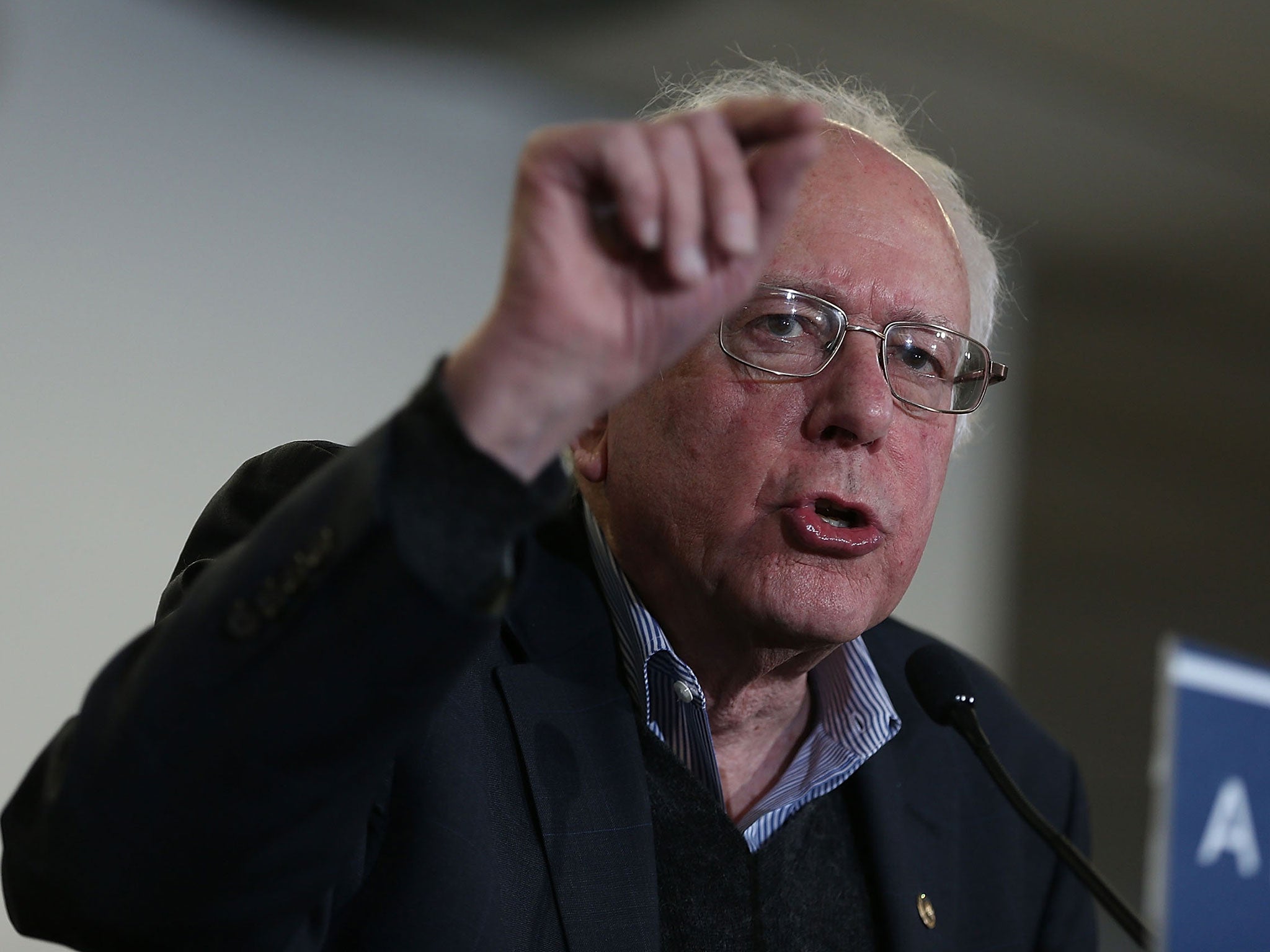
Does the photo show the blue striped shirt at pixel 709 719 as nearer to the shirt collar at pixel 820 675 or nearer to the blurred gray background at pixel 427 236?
the shirt collar at pixel 820 675

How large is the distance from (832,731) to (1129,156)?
332 centimetres

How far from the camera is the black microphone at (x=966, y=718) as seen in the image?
1.14 metres

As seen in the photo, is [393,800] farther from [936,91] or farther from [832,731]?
[936,91]

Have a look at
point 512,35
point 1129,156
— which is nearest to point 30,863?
point 512,35

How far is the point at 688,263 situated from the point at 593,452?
77 centimetres

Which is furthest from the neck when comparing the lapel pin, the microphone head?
the lapel pin

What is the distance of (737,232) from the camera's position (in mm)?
750

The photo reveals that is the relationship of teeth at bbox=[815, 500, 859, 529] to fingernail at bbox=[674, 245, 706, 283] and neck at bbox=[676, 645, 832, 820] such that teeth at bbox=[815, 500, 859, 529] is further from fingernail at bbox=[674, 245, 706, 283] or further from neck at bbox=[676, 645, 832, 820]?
fingernail at bbox=[674, 245, 706, 283]

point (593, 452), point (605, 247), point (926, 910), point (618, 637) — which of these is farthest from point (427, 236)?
point (605, 247)

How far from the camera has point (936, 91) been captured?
384cm

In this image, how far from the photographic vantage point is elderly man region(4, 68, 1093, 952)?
771 mm

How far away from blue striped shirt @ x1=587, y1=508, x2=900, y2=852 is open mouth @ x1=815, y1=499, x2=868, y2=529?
0.22m

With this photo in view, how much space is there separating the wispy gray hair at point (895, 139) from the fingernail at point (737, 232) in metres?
0.87

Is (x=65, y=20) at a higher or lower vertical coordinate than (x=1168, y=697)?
higher
